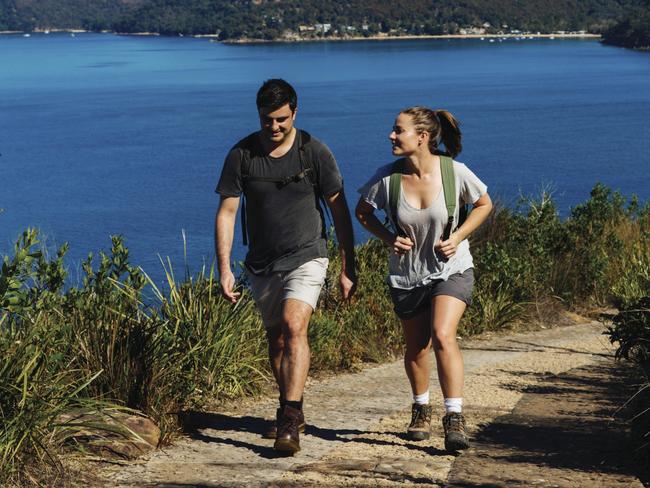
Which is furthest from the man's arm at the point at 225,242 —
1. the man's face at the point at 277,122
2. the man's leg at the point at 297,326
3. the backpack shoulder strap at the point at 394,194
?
the backpack shoulder strap at the point at 394,194

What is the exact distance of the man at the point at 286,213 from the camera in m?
4.89

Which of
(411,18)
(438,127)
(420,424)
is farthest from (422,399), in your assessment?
(411,18)

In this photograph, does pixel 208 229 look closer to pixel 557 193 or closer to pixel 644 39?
pixel 557 193

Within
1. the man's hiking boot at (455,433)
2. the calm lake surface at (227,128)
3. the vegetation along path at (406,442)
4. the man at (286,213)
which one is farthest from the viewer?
the calm lake surface at (227,128)

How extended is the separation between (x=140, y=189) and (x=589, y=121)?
28.7 m

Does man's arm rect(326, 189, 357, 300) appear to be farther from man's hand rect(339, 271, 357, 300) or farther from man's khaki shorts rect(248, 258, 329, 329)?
man's khaki shorts rect(248, 258, 329, 329)

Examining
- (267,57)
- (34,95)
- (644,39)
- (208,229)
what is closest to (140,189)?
(208,229)

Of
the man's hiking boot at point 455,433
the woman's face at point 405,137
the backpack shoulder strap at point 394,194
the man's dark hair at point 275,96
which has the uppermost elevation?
the man's dark hair at point 275,96

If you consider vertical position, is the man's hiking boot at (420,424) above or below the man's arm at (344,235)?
below

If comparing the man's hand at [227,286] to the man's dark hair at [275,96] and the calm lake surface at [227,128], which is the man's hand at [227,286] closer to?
the man's dark hair at [275,96]

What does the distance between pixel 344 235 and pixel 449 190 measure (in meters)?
0.55

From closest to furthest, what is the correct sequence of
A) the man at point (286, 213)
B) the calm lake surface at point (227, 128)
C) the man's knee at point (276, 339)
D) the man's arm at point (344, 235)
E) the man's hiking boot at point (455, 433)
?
the man's hiking boot at point (455, 433) → the man at point (286, 213) → the man's arm at point (344, 235) → the man's knee at point (276, 339) → the calm lake surface at point (227, 128)

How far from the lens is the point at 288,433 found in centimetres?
473

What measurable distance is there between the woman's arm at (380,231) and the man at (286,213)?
0.08 meters
